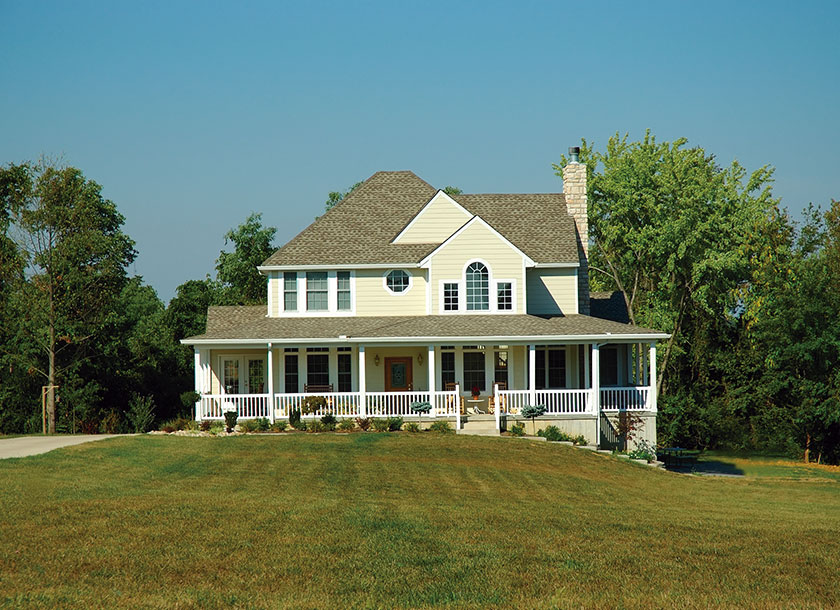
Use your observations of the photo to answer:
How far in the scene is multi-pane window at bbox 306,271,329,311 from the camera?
35.2 metres

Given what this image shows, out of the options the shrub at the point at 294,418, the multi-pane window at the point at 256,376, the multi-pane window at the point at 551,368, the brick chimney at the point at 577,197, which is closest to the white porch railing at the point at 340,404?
the shrub at the point at 294,418

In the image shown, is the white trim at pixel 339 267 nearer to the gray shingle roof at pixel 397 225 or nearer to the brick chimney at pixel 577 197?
the gray shingle roof at pixel 397 225

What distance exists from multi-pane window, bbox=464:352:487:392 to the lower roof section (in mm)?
1500

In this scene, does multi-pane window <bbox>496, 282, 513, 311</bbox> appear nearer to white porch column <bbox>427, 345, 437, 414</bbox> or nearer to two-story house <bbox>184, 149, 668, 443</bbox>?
two-story house <bbox>184, 149, 668, 443</bbox>

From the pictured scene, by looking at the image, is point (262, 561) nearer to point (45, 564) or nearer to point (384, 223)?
point (45, 564)

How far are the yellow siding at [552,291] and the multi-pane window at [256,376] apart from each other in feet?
33.4

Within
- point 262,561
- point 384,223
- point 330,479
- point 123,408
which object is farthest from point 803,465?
point 262,561

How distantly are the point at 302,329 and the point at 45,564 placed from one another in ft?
70.5

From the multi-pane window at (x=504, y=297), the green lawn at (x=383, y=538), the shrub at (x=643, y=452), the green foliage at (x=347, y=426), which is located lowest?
the shrub at (x=643, y=452)

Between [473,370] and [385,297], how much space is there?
14.1ft

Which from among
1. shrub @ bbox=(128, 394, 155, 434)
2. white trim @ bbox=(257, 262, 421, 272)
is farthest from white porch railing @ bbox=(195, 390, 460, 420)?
white trim @ bbox=(257, 262, 421, 272)

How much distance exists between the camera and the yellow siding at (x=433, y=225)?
3584 centimetres

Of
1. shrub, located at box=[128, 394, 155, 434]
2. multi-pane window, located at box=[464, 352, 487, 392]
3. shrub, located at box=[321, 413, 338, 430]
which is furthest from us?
shrub, located at box=[128, 394, 155, 434]

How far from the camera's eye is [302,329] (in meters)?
32.8
